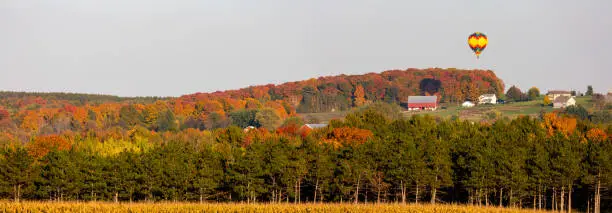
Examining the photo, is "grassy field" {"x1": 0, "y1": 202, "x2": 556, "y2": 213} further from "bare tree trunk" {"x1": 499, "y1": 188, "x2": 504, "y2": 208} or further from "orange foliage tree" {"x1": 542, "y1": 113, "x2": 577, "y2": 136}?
"orange foliage tree" {"x1": 542, "y1": 113, "x2": 577, "y2": 136}

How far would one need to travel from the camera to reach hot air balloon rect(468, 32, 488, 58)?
184250 mm

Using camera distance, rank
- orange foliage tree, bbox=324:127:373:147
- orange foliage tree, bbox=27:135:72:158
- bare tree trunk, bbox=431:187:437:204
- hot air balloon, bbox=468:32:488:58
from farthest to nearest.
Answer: hot air balloon, bbox=468:32:488:58 → orange foliage tree, bbox=324:127:373:147 → orange foliage tree, bbox=27:135:72:158 → bare tree trunk, bbox=431:187:437:204

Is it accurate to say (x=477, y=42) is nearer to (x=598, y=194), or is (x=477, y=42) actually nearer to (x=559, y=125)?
(x=559, y=125)

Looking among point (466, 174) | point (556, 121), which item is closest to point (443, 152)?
point (466, 174)

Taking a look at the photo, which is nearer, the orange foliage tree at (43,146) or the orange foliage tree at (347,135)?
the orange foliage tree at (43,146)

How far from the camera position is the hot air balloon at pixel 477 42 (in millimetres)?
184250

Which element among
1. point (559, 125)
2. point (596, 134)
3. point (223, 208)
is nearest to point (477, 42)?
point (559, 125)

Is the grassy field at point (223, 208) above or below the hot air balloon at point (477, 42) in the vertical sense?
below

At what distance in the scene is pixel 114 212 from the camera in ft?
255

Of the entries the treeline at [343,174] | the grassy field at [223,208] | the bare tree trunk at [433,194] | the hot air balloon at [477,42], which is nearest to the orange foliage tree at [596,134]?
the treeline at [343,174]

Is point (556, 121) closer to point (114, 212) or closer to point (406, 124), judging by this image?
point (406, 124)

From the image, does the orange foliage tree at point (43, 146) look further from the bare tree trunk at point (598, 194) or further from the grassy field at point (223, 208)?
the bare tree trunk at point (598, 194)

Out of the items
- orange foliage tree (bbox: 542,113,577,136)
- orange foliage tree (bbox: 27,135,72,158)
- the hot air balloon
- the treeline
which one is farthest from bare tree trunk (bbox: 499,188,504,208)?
the hot air balloon

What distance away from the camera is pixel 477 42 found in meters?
186
